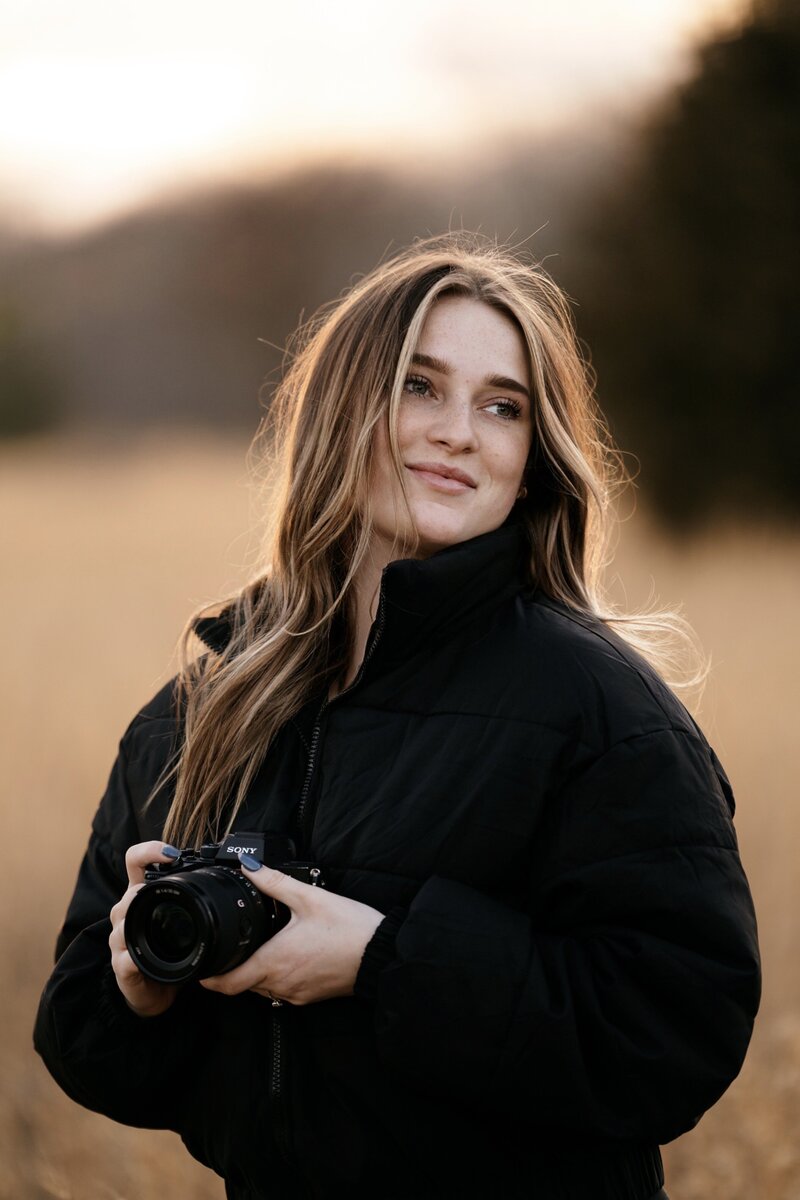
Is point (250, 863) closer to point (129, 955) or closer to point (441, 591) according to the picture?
point (129, 955)

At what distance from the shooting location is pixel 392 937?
135 centimetres

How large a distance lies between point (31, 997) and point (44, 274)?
15203mm

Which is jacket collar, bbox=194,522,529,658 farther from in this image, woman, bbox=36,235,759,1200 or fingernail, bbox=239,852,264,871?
fingernail, bbox=239,852,264,871

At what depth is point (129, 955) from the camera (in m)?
1.42

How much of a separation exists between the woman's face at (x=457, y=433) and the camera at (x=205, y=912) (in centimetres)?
46

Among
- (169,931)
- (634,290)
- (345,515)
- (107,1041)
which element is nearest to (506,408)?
(345,515)

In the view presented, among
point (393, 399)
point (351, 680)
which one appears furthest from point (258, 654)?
point (393, 399)

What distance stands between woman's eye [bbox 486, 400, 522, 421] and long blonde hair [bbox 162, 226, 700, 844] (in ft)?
0.10

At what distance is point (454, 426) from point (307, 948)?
67cm

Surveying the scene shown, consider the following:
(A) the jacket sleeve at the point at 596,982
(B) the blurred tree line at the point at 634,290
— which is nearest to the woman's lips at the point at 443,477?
(A) the jacket sleeve at the point at 596,982

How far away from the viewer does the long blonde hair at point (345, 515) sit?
1632 mm

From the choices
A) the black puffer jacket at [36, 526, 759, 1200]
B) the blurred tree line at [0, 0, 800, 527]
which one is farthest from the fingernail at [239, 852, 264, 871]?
the blurred tree line at [0, 0, 800, 527]

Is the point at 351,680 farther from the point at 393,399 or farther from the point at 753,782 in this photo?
the point at 753,782

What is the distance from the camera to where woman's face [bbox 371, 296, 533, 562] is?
1.59 meters
